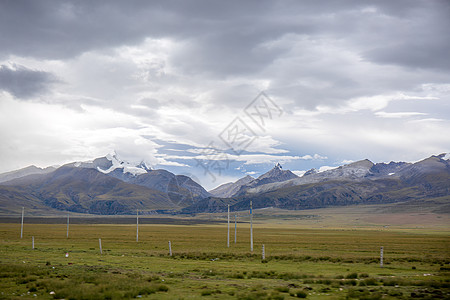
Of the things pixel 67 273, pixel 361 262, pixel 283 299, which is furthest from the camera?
pixel 361 262

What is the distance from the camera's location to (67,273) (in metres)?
24.7

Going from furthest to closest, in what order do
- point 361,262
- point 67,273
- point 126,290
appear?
point 361,262 → point 67,273 → point 126,290

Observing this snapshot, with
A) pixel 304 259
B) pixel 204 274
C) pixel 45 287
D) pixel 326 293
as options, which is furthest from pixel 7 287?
pixel 304 259

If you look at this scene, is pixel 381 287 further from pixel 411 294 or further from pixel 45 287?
pixel 45 287

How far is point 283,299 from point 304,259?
24280 mm

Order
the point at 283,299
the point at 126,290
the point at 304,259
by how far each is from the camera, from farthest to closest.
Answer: the point at 304,259, the point at 126,290, the point at 283,299

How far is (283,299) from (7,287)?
519 inches

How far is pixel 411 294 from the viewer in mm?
17844

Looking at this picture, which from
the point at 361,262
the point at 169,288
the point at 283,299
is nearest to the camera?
the point at 283,299

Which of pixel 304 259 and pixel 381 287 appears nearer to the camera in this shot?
pixel 381 287

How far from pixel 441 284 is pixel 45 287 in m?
19.9

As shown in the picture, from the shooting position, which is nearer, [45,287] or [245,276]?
[45,287]

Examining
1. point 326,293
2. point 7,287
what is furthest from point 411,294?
point 7,287

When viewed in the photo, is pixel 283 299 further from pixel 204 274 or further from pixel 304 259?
pixel 304 259
